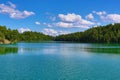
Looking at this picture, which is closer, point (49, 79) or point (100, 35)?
point (49, 79)

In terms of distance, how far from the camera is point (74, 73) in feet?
87.1

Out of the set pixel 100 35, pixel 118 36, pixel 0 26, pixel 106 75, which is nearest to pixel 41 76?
pixel 106 75

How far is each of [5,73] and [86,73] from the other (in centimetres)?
926

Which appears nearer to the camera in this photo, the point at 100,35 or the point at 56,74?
the point at 56,74

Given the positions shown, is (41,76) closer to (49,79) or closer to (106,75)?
(49,79)

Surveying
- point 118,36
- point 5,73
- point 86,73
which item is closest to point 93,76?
point 86,73

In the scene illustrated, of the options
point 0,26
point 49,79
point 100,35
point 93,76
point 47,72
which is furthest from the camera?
point 100,35

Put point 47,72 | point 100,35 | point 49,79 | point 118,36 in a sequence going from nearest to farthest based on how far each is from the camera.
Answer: point 49,79 < point 47,72 < point 118,36 < point 100,35

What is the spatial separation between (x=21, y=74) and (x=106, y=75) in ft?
31.1

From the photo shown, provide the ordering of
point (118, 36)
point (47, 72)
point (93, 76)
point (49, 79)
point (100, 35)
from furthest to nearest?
point (100, 35), point (118, 36), point (47, 72), point (93, 76), point (49, 79)

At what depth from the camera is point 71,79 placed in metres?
23.4

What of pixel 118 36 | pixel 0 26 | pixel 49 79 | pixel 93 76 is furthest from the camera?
pixel 118 36

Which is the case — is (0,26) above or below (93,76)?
above

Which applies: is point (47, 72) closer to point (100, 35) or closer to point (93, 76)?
point (93, 76)
